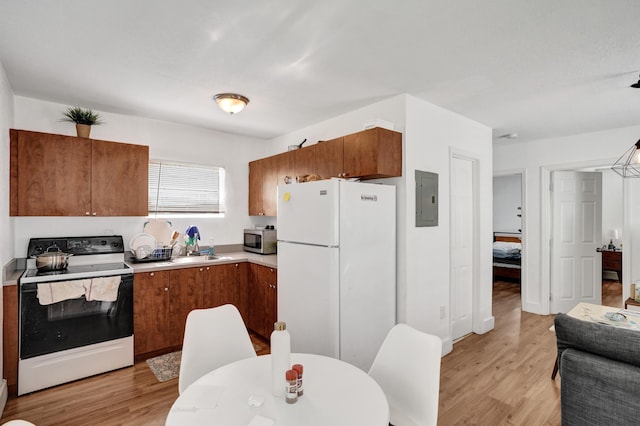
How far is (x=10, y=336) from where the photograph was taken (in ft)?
8.47

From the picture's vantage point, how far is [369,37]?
2.03 m

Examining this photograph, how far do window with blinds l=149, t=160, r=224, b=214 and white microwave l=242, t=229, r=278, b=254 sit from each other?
600 millimetres

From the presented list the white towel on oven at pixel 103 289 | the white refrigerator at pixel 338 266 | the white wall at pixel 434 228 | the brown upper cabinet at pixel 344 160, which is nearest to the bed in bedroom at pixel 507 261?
the white wall at pixel 434 228

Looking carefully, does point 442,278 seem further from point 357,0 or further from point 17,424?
point 17,424

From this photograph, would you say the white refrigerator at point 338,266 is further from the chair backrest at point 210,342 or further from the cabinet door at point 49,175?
the cabinet door at point 49,175

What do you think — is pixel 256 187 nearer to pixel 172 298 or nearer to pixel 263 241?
pixel 263 241

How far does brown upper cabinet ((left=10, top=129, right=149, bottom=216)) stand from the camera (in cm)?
292

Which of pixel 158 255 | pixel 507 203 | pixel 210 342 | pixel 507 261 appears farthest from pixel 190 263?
pixel 507 203

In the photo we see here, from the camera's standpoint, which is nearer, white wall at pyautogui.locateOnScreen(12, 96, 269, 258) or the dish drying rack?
white wall at pyautogui.locateOnScreen(12, 96, 269, 258)

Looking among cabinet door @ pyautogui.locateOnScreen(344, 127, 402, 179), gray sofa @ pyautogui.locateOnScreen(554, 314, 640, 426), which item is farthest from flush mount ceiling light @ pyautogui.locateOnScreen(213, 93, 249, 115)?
gray sofa @ pyautogui.locateOnScreen(554, 314, 640, 426)

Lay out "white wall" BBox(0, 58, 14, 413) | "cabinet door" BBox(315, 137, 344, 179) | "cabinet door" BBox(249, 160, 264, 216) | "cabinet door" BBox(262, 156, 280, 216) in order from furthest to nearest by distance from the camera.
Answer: "cabinet door" BBox(249, 160, 264, 216) < "cabinet door" BBox(262, 156, 280, 216) < "cabinet door" BBox(315, 137, 344, 179) < "white wall" BBox(0, 58, 14, 413)

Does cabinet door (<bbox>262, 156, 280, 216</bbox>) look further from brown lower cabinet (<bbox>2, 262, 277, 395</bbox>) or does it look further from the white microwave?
brown lower cabinet (<bbox>2, 262, 277, 395</bbox>)

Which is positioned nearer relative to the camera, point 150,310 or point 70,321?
point 70,321

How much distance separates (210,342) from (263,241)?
221cm
